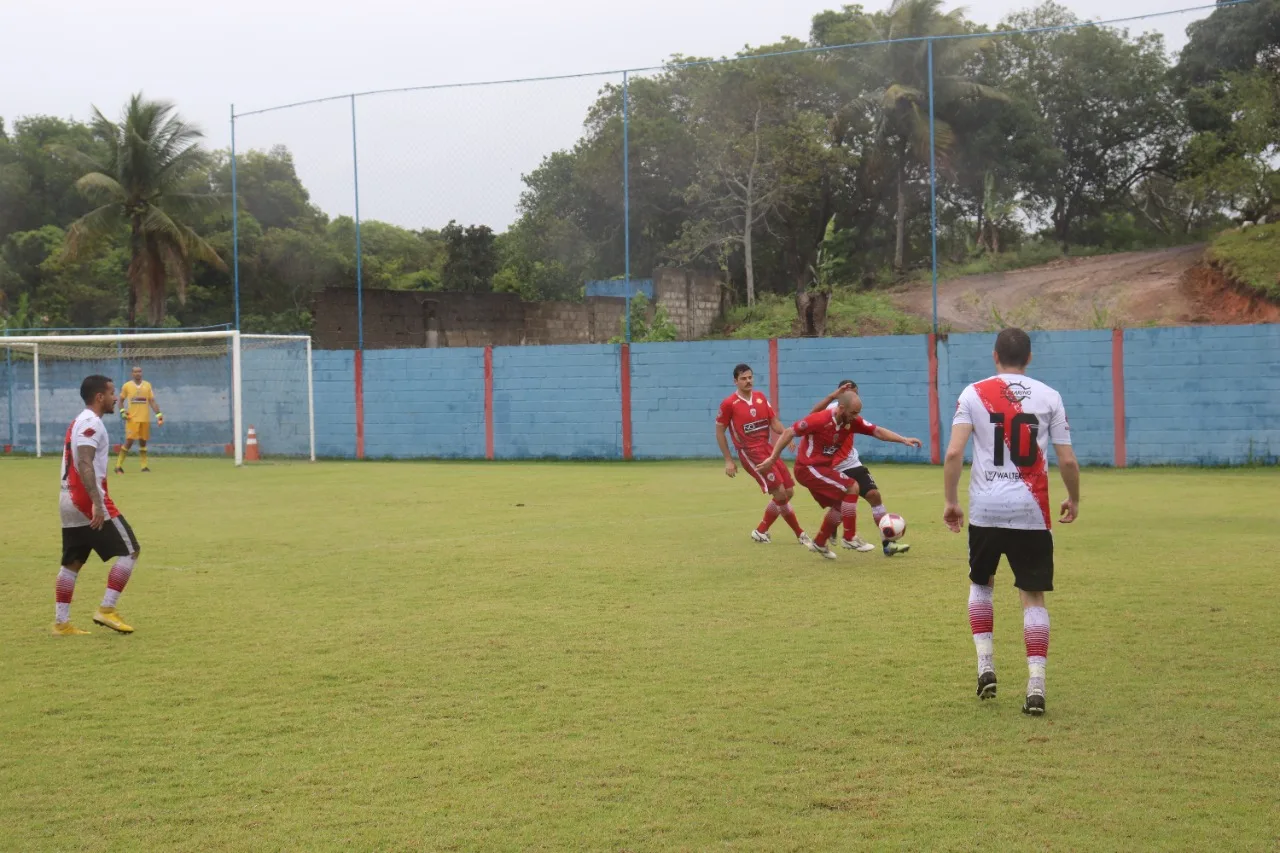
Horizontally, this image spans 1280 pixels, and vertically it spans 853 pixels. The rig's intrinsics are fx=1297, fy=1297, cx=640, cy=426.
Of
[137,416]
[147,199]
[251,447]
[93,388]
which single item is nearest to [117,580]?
[93,388]

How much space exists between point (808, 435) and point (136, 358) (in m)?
22.7

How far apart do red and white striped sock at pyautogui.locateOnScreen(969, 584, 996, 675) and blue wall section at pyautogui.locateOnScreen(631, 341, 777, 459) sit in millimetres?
17715

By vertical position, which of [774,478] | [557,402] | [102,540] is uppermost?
[557,402]

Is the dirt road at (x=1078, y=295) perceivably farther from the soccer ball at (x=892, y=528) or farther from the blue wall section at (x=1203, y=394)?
the soccer ball at (x=892, y=528)

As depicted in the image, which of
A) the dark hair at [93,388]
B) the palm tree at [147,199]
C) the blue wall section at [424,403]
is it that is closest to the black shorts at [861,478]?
the dark hair at [93,388]

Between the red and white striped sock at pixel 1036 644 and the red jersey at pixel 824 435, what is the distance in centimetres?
497

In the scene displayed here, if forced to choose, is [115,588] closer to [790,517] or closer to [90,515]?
[90,515]

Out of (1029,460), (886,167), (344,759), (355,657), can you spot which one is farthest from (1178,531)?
(886,167)

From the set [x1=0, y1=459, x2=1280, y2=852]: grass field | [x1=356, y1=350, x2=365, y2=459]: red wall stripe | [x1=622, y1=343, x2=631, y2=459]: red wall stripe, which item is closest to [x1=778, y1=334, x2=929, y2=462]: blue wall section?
[x1=622, y1=343, x2=631, y2=459]: red wall stripe

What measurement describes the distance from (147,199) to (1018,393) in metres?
40.3

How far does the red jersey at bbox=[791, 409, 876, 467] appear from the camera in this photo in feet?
36.5

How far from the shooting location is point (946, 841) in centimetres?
428

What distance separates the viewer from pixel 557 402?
25469 mm

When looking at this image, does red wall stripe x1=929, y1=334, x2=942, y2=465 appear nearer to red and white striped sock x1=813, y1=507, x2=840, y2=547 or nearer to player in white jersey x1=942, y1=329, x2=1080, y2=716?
red and white striped sock x1=813, y1=507, x2=840, y2=547
